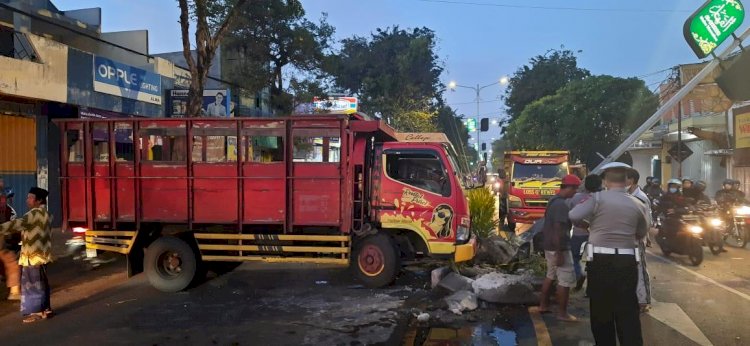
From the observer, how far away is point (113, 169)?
25.5 ft

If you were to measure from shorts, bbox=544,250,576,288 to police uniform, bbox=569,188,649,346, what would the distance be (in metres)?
1.88

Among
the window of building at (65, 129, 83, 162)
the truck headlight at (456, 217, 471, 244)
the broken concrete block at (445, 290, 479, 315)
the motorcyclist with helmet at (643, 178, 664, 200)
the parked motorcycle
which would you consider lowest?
the broken concrete block at (445, 290, 479, 315)

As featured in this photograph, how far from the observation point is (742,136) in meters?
19.9

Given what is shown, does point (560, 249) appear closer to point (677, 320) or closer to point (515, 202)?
point (677, 320)

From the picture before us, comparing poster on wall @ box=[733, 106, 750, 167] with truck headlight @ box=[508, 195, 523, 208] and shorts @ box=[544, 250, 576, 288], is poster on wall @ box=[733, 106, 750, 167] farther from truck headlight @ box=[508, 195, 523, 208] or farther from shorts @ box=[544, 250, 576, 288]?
shorts @ box=[544, 250, 576, 288]

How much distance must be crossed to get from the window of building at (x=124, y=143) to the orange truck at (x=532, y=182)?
1073 centimetres

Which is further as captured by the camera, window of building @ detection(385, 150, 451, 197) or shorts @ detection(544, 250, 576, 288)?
window of building @ detection(385, 150, 451, 197)

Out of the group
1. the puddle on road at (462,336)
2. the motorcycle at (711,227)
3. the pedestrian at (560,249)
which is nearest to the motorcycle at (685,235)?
the motorcycle at (711,227)

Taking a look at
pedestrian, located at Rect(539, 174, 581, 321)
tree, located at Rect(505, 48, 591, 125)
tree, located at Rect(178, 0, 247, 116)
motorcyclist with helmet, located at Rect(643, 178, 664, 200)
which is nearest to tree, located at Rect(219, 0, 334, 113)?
tree, located at Rect(178, 0, 247, 116)

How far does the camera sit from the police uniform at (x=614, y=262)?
3.89m

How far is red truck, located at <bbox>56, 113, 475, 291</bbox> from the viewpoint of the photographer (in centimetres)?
750

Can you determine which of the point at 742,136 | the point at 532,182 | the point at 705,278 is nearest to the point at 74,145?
the point at 705,278

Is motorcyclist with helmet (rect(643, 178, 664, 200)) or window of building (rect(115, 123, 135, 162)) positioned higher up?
window of building (rect(115, 123, 135, 162))

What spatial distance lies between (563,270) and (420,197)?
2.27 metres
